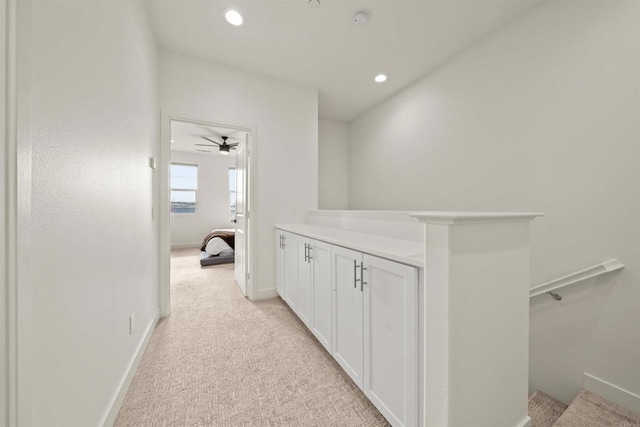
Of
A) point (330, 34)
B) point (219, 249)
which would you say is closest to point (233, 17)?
point (330, 34)

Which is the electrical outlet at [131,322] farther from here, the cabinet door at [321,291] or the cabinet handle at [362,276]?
the cabinet handle at [362,276]

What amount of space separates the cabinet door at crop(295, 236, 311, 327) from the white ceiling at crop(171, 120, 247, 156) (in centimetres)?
267

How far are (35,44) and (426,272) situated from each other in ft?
4.89

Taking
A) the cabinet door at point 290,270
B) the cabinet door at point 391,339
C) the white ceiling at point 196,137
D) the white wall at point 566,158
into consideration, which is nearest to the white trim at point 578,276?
the white wall at point 566,158

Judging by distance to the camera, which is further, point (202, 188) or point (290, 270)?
point (202, 188)

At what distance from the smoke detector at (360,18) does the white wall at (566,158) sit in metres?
1.17

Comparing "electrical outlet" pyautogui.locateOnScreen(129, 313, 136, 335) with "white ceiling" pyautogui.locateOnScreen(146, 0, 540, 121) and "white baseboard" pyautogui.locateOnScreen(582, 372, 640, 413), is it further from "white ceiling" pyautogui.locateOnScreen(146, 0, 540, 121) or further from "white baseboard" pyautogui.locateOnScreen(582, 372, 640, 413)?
"white baseboard" pyautogui.locateOnScreen(582, 372, 640, 413)

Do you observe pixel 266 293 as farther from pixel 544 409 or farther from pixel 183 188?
pixel 183 188

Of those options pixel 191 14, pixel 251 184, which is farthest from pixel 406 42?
pixel 251 184

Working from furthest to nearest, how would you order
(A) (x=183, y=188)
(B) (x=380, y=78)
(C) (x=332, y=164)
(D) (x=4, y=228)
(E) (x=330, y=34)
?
(A) (x=183, y=188)
(C) (x=332, y=164)
(B) (x=380, y=78)
(E) (x=330, y=34)
(D) (x=4, y=228)

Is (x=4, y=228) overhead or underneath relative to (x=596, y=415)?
overhead

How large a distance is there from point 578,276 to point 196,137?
5.97 metres

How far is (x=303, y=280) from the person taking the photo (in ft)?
6.95

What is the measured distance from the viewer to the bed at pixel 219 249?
177 inches
